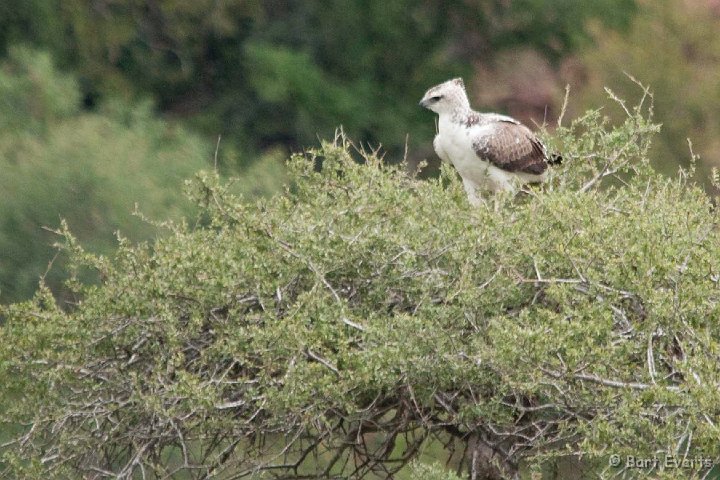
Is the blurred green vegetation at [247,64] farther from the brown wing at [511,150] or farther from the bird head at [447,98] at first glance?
the brown wing at [511,150]

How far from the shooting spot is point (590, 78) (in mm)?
19016

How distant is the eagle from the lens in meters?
7.44

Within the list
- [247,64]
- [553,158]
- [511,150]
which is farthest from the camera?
[247,64]

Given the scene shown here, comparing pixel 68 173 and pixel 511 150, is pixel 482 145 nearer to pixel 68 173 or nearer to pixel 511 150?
pixel 511 150

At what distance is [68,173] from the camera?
10.8m

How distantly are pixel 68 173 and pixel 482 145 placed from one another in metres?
4.13

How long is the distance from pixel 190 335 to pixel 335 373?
0.56 meters

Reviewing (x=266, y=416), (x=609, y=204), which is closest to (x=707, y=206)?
(x=609, y=204)

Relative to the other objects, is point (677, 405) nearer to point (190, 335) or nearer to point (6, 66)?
point (190, 335)

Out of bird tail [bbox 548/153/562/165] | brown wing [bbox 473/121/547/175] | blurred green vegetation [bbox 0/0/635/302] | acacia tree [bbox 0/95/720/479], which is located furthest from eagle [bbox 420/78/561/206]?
blurred green vegetation [bbox 0/0/635/302]

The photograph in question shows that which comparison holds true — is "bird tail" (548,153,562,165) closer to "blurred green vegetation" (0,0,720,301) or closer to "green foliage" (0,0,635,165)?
"blurred green vegetation" (0,0,720,301)

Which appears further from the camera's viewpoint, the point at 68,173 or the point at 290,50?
the point at 290,50

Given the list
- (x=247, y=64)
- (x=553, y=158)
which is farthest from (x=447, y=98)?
(x=247, y=64)

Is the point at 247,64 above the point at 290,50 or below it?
below
